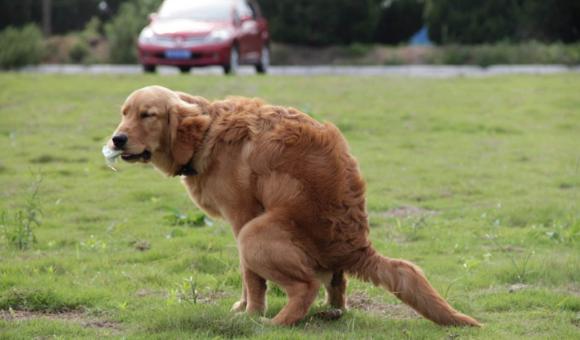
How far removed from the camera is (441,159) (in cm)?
1281

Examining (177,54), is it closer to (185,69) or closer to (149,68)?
(149,68)

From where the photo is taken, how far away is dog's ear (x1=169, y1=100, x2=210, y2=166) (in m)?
6.50

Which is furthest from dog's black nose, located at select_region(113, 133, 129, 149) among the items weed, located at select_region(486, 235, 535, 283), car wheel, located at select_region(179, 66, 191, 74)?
car wheel, located at select_region(179, 66, 191, 74)

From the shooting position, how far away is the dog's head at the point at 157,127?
6.48 m

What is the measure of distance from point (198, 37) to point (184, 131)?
16.2m

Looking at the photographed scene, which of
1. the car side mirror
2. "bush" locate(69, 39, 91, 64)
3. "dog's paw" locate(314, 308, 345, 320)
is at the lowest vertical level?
"bush" locate(69, 39, 91, 64)

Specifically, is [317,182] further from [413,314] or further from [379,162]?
[379,162]

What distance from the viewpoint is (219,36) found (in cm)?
2253

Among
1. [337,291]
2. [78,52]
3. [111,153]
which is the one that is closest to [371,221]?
[337,291]

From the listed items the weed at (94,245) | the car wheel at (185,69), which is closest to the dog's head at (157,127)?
the weed at (94,245)

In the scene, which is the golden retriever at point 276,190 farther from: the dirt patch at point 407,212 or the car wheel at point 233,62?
the car wheel at point 233,62

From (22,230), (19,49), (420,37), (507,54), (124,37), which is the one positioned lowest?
(420,37)

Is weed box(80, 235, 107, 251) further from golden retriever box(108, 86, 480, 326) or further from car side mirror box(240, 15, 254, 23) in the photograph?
car side mirror box(240, 15, 254, 23)

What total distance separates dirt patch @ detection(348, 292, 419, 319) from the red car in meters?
15.8
